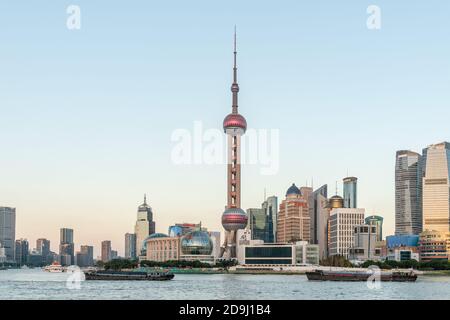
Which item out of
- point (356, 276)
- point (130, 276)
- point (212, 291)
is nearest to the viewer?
point (212, 291)

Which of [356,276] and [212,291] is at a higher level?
[212,291]

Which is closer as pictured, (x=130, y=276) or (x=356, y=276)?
(x=130, y=276)

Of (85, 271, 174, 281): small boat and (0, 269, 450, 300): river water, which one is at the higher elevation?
(0, 269, 450, 300): river water

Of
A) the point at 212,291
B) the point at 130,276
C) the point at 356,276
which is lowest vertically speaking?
the point at 356,276

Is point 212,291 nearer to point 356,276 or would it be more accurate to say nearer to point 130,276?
point 130,276

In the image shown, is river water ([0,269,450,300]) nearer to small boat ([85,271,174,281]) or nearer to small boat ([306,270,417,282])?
small boat ([85,271,174,281])

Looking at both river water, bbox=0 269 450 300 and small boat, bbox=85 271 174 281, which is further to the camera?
small boat, bbox=85 271 174 281

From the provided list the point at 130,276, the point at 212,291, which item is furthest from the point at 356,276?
the point at 212,291

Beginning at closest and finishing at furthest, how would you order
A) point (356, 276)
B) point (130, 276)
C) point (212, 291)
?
point (212, 291)
point (130, 276)
point (356, 276)

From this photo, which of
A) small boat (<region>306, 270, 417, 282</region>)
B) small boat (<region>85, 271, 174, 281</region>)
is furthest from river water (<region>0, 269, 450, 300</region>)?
small boat (<region>306, 270, 417, 282</region>)
